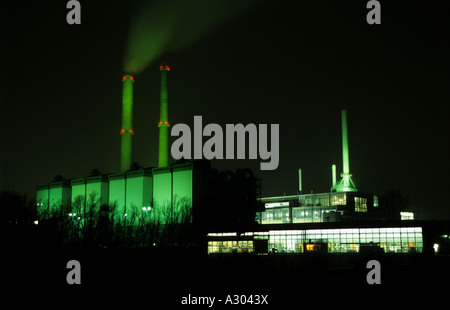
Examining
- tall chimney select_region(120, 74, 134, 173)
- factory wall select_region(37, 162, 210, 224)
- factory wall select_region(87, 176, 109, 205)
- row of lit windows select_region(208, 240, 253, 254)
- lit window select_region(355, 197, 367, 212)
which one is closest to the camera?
row of lit windows select_region(208, 240, 253, 254)

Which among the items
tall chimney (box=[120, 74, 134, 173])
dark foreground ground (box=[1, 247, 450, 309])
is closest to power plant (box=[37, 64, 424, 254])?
tall chimney (box=[120, 74, 134, 173])

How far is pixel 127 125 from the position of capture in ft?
298

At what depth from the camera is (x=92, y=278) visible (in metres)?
29.5

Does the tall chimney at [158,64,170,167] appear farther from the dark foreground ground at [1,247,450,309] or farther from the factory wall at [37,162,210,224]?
the dark foreground ground at [1,247,450,309]

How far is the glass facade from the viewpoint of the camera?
2325 inches

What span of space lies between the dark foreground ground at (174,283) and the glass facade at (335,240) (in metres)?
22.5

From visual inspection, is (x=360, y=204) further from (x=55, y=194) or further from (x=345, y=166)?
(x=55, y=194)

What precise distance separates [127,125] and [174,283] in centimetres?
6730

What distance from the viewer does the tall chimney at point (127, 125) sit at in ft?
298

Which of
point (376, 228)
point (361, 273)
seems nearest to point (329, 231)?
point (376, 228)

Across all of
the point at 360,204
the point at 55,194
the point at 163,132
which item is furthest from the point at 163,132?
the point at 360,204
